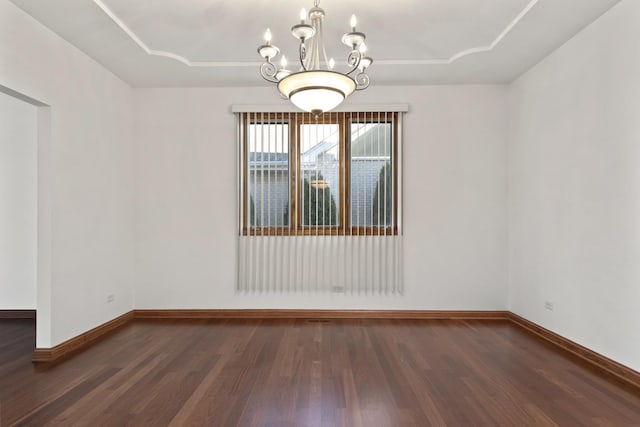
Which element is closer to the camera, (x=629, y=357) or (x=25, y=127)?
(x=629, y=357)

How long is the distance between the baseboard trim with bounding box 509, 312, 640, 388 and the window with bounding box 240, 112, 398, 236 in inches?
67.9

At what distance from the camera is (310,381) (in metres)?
2.78

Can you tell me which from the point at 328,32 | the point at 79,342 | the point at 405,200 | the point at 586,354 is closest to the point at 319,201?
the point at 405,200

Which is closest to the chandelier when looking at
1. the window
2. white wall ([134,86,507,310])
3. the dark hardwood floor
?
the dark hardwood floor

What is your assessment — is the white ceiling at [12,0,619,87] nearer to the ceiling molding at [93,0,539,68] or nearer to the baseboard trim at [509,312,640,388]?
the ceiling molding at [93,0,539,68]

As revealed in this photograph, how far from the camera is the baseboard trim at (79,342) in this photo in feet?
10.6

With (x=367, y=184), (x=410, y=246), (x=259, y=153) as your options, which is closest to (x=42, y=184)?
(x=259, y=153)

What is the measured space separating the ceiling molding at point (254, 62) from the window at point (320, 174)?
713mm

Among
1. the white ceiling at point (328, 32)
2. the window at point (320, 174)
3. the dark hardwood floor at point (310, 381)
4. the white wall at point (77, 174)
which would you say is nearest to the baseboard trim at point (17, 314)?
the dark hardwood floor at point (310, 381)

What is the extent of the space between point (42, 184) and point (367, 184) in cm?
317

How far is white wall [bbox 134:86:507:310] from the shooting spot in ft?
15.2

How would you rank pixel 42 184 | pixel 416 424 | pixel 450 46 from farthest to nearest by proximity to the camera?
pixel 450 46, pixel 42 184, pixel 416 424

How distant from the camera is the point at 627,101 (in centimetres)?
287

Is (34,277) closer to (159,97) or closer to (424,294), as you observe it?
(159,97)
